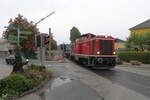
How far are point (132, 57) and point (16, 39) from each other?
19.7 meters

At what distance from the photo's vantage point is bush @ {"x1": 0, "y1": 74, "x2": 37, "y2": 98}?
497cm

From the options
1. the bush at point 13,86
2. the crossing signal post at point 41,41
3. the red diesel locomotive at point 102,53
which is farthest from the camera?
the red diesel locomotive at point 102,53

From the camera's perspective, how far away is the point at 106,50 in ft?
37.8

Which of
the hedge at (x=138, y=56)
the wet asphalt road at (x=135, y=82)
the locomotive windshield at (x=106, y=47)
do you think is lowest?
the wet asphalt road at (x=135, y=82)

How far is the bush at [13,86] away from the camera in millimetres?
4969

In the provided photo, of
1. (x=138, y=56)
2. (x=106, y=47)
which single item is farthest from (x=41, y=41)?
(x=138, y=56)

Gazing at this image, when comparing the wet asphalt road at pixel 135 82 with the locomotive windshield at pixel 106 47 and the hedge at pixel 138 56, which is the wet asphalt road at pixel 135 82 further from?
the hedge at pixel 138 56

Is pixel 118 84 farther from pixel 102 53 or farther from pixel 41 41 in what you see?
pixel 41 41

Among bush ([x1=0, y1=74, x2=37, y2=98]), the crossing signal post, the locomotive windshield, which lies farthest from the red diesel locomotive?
bush ([x1=0, y1=74, x2=37, y2=98])

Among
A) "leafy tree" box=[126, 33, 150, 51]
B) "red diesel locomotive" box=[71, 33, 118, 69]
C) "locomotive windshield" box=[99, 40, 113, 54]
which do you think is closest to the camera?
"red diesel locomotive" box=[71, 33, 118, 69]

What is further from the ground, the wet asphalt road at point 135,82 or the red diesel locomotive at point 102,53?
the red diesel locomotive at point 102,53

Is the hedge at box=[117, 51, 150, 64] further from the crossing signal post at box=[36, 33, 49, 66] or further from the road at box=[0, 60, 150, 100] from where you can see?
the crossing signal post at box=[36, 33, 49, 66]

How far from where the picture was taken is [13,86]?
5.22 m

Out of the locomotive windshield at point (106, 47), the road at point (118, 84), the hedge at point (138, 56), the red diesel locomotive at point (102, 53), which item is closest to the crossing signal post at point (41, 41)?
the road at point (118, 84)
